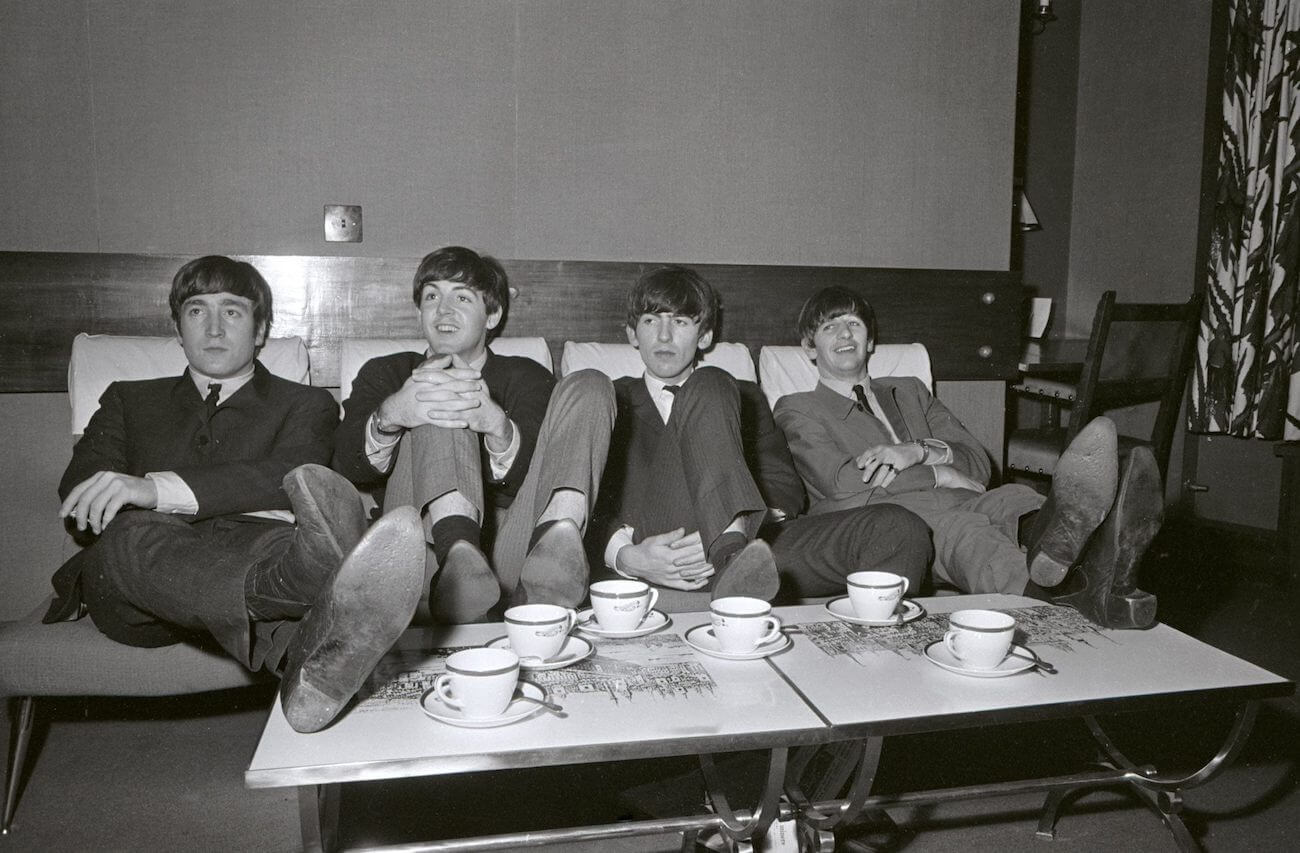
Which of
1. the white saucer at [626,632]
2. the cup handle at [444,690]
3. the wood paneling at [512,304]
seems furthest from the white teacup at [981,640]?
the wood paneling at [512,304]

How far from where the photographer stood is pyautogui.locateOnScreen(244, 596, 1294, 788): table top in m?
1.03

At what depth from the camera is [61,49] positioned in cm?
233

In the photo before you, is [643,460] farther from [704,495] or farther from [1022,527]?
[1022,527]

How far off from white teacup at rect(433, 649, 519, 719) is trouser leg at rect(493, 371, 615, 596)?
0.68 m

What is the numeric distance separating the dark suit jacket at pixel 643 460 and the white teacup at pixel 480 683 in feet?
3.19

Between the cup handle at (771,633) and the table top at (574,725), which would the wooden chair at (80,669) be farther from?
the cup handle at (771,633)

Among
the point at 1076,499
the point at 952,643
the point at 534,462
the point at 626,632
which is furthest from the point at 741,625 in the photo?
the point at 534,462

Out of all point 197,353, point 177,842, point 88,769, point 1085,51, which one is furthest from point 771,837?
point 1085,51

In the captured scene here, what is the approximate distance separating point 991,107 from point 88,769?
127 inches

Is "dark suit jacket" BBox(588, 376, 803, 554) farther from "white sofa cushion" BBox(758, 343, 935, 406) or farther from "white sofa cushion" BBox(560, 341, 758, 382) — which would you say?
"white sofa cushion" BBox(758, 343, 935, 406)

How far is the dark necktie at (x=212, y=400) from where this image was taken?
210 centimetres

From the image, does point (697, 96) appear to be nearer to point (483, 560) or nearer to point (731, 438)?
point (731, 438)

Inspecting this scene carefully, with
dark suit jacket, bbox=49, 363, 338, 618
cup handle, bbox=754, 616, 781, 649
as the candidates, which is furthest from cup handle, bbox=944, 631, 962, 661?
dark suit jacket, bbox=49, 363, 338, 618

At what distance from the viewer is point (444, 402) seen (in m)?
1.88
